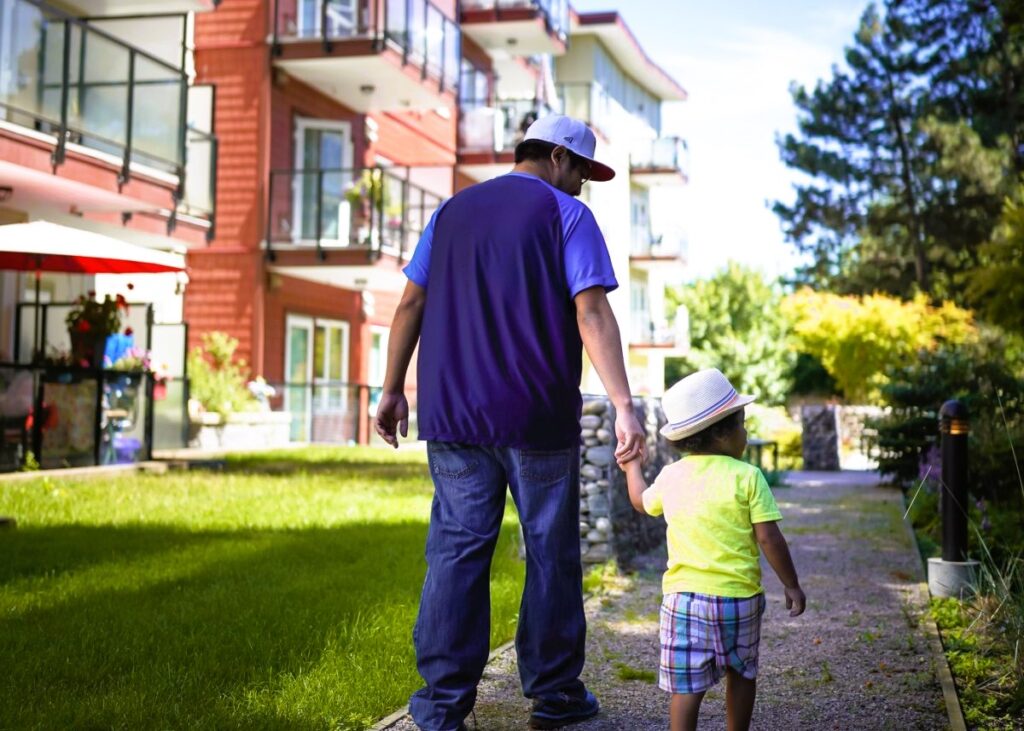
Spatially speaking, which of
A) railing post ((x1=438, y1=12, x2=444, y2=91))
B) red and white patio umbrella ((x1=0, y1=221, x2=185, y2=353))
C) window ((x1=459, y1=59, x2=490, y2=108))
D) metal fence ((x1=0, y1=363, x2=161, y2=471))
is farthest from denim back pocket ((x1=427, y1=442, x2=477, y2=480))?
window ((x1=459, y1=59, x2=490, y2=108))

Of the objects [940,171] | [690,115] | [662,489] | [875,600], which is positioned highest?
[690,115]

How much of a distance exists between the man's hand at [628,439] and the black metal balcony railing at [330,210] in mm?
18358

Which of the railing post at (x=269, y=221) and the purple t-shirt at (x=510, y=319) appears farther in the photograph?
the railing post at (x=269, y=221)

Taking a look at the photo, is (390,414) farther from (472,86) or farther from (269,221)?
(472,86)

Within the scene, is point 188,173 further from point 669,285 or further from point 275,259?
point 669,285

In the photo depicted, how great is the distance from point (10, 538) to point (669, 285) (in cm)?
5266

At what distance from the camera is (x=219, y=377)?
66.3 ft

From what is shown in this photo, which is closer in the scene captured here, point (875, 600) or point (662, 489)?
point (662, 489)

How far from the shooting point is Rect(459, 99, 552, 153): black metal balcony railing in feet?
94.6

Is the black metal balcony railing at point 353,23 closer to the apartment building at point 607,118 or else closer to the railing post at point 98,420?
the apartment building at point 607,118

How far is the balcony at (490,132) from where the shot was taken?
28.8 metres

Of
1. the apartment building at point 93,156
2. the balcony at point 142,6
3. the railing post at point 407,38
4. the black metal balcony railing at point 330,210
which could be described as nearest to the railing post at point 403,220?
the black metal balcony railing at point 330,210

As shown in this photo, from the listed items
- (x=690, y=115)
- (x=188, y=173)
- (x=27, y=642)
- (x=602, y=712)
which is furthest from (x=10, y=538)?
(x=690, y=115)

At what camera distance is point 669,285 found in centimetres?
5969
